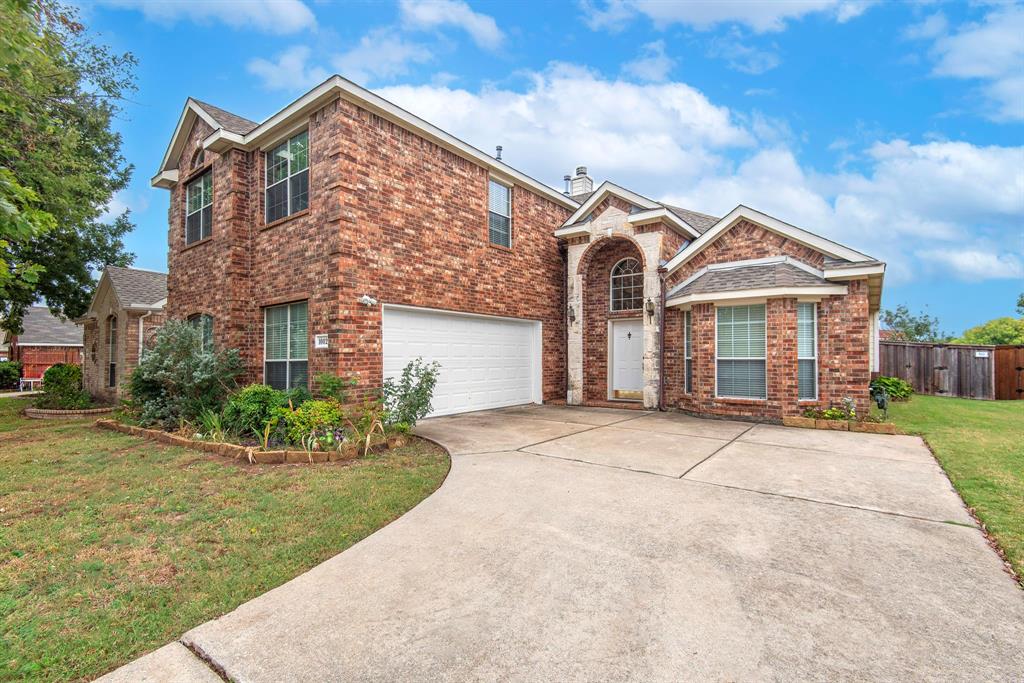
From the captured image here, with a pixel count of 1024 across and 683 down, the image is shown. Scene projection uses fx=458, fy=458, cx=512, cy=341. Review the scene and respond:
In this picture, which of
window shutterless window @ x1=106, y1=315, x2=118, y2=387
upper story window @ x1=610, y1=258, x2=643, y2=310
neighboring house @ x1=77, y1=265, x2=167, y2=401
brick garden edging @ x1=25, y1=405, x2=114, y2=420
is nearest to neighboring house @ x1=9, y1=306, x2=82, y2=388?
neighboring house @ x1=77, y1=265, x2=167, y2=401

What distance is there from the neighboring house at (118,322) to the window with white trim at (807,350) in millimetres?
16082

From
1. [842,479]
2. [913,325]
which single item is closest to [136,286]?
[842,479]

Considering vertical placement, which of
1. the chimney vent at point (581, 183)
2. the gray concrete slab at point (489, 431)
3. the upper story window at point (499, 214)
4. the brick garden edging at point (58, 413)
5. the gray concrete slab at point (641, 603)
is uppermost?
the chimney vent at point (581, 183)

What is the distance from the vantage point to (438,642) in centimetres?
246

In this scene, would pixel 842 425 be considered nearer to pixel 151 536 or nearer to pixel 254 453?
pixel 254 453

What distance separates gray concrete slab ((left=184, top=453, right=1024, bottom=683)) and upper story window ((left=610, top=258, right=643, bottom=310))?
862 centimetres

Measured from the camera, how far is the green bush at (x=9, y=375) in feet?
75.9

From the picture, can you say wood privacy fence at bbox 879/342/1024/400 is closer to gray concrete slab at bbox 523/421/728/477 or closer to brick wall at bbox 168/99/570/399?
brick wall at bbox 168/99/570/399

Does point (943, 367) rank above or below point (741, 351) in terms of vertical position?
below

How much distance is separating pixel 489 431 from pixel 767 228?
25.3 ft

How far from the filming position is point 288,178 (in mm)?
9438

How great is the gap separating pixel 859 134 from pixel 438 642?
25.9 m

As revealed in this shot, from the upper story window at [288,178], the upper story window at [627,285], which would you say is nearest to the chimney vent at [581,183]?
the upper story window at [627,285]

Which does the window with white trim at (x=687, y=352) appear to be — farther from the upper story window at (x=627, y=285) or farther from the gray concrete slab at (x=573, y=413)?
the upper story window at (x=627, y=285)
